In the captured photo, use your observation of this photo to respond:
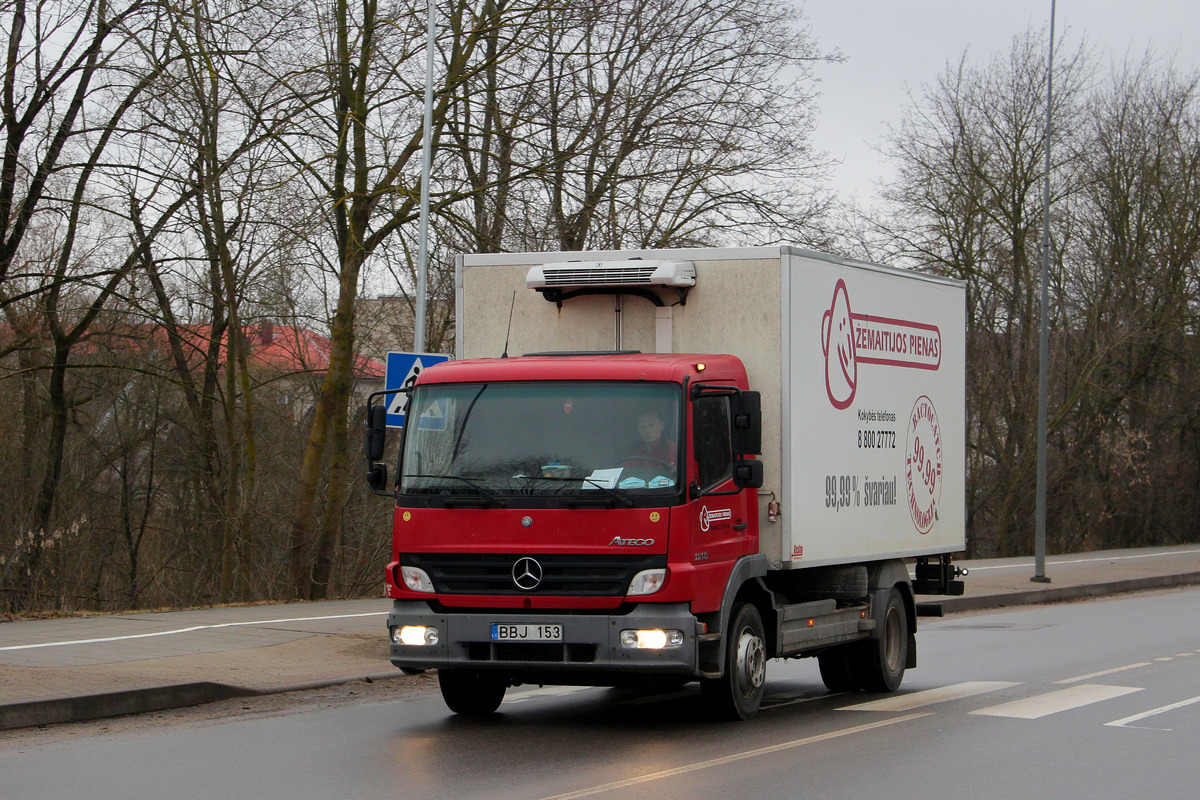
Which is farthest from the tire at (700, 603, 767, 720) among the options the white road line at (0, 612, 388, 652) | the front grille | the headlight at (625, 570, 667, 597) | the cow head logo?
the white road line at (0, 612, 388, 652)

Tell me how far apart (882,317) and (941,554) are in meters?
2.61

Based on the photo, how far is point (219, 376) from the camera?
84.6ft

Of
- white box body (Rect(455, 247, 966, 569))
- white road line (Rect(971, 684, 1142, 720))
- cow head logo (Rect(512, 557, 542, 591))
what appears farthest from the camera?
white road line (Rect(971, 684, 1142, 720))

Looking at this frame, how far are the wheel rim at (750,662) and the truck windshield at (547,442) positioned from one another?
139cm

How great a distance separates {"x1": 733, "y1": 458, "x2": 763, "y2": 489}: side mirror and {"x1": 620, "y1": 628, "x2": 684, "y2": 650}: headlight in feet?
3.80

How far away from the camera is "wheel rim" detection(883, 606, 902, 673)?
1123cm

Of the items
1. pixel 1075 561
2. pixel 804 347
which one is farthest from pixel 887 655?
pixel 1075 561

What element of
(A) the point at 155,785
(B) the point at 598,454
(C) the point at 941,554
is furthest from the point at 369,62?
(A) the point at 155,785

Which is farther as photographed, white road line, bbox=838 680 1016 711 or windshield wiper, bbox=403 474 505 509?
white road line, bbox=838 680 1016 711

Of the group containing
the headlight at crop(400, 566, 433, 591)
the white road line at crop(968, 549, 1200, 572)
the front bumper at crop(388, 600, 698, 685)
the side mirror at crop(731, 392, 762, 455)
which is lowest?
the white road line at crop(968, 549, 1200, 572)

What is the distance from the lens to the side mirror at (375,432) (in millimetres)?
9320

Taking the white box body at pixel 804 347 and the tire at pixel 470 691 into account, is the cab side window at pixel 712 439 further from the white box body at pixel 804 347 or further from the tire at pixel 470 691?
the tire at pixel 470 691

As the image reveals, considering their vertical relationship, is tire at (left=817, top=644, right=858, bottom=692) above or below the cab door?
below

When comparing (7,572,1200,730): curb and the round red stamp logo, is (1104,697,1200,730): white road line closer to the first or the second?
the round red stamp logo
